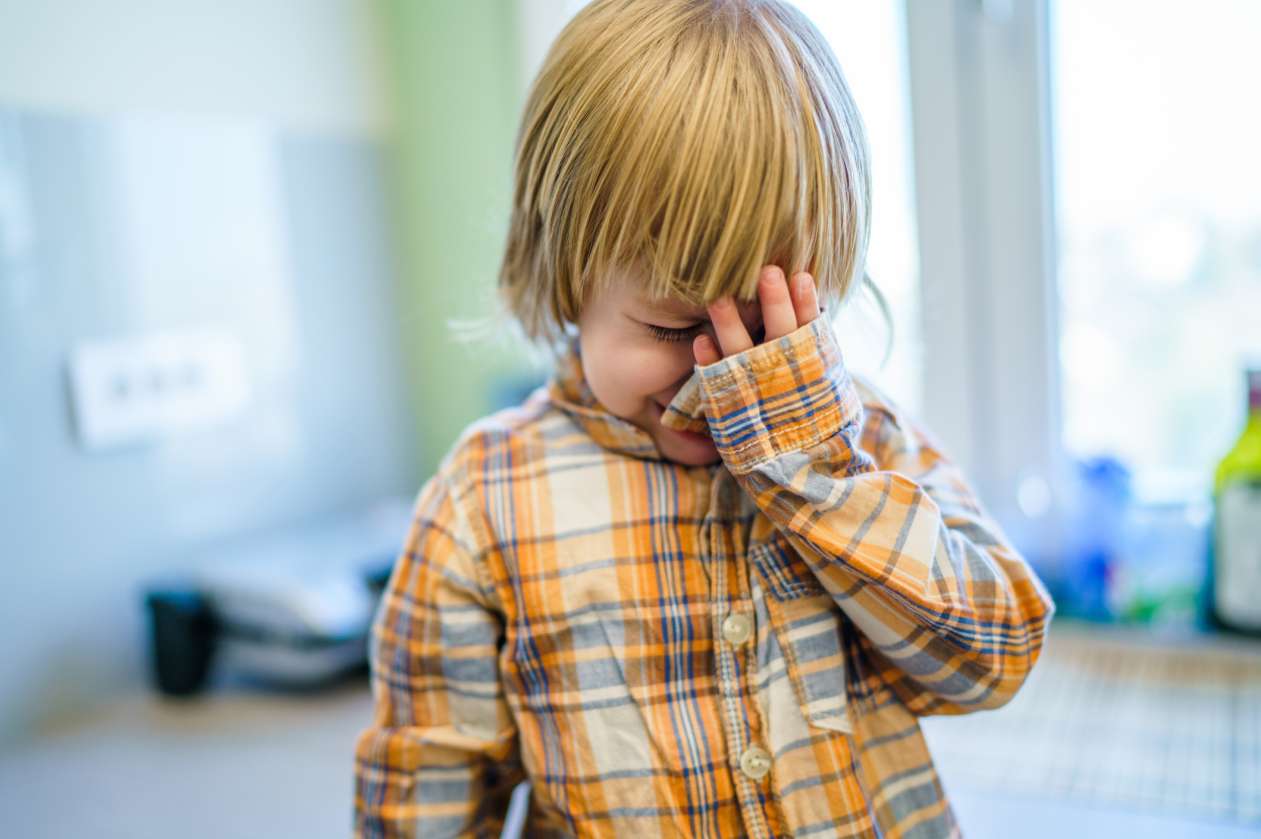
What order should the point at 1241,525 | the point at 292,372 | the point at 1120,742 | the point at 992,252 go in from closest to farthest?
1. the point at 1120,742
2. the point at 1241,525
3. the point at 992,252
4. the point at 292,372

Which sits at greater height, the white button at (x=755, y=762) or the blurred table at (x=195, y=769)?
the white button at (x=755, y=762)

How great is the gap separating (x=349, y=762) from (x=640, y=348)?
561 mm

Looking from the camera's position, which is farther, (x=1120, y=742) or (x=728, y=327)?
(x=1120, y=742)

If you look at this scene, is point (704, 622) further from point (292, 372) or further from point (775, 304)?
point (292, 372)

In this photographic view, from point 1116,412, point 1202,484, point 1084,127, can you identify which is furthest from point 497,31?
point 1202,484

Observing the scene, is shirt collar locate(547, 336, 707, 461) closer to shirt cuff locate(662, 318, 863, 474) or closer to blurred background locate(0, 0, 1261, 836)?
shirt cuff locate(662, 318, 863, 474)

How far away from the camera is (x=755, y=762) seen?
0.54 meters

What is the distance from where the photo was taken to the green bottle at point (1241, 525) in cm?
93

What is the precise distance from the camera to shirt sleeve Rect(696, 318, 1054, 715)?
505 millimetres

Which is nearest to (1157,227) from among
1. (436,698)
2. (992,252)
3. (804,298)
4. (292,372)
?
(992,252)

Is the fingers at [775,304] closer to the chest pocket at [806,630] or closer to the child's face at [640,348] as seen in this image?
the child's face at [640,348]

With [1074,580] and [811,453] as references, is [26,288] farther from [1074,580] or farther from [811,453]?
[1074,580]

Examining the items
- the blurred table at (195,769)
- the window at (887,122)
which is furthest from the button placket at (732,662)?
the window at (887,122)

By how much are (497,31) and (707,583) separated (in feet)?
3.26
